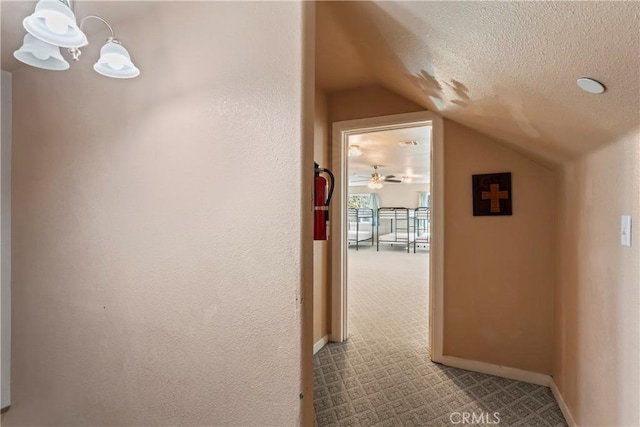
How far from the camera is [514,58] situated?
104 centimetres

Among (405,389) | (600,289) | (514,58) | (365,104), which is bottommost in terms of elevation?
(405,389)

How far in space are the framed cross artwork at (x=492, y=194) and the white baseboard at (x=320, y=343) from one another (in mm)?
1710

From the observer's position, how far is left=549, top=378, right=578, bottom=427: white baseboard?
164 centimetres

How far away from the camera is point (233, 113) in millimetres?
1183

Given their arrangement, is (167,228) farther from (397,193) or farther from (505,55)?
(397,193)


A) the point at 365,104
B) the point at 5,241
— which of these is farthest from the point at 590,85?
the point at 5,241

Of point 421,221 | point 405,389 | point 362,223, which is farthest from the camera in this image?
point 362,223

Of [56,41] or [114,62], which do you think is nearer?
[56,41]

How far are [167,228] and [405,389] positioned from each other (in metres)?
1.90

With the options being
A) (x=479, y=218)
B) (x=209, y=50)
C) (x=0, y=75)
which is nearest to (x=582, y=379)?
(x=479, y=218)

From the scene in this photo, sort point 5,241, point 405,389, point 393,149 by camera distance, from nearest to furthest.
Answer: point 5,241
point 405,389
point 393,149

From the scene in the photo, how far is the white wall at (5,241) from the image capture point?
1.69 meters

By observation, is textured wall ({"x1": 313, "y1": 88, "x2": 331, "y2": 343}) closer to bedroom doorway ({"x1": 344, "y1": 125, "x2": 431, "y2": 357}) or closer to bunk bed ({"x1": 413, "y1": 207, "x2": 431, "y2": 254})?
bedroom doorway ({"x1": 344, "y1": 125, "x2": 431, "y2": 357})

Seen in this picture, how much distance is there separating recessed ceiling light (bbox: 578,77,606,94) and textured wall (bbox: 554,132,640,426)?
0.25 metres
